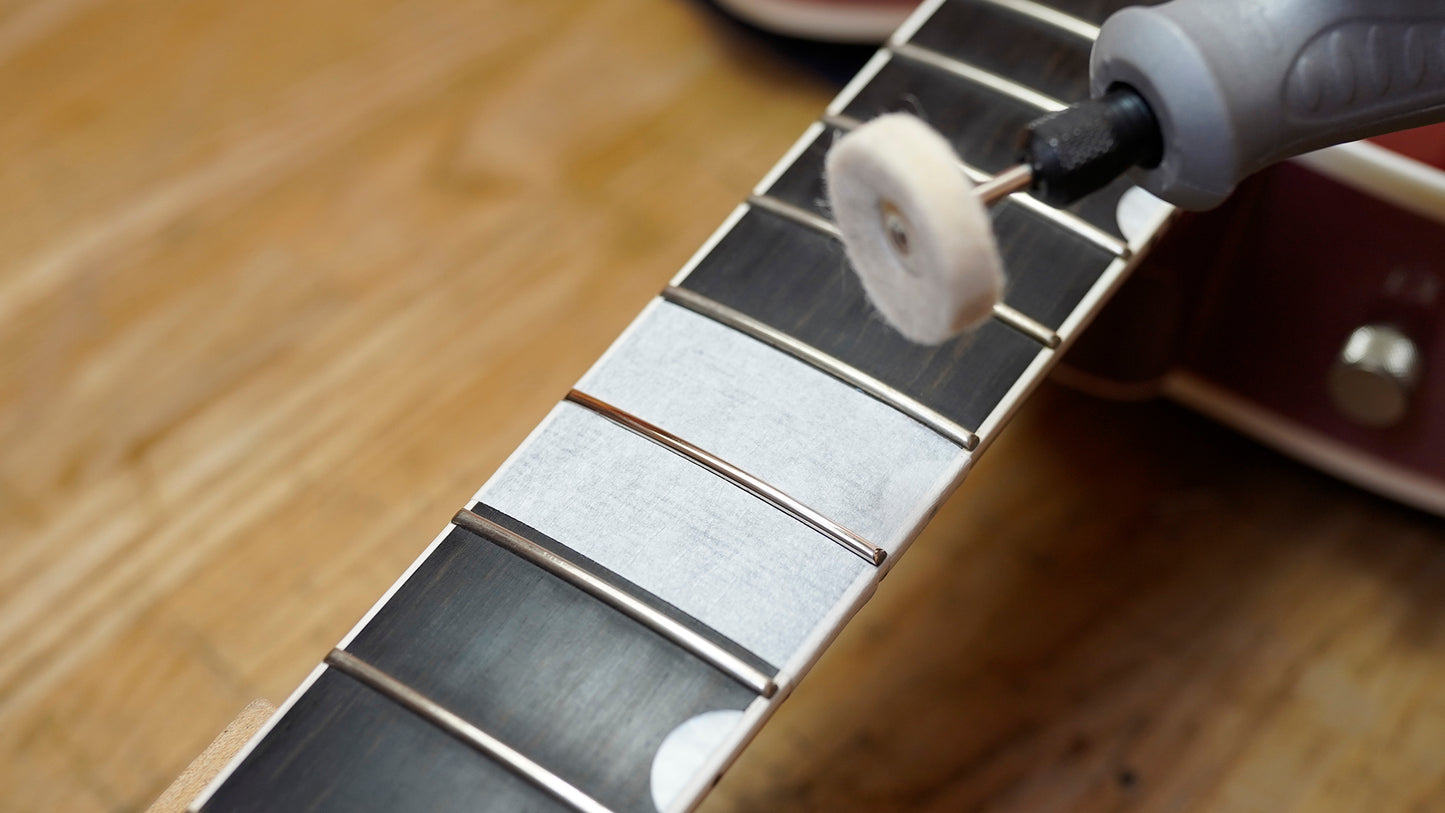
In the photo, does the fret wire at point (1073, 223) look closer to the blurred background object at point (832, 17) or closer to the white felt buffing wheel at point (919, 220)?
the white felt buffing wheel at point (919, 220)

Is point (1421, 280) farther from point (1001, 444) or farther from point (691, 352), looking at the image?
point (691, 352)

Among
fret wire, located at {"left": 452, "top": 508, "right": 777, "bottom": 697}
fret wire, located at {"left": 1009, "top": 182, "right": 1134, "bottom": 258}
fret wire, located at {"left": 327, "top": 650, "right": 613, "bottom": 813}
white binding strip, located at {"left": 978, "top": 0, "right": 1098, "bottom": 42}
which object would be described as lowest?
fret wire, located at {"left": 327, "top": 650, "right": 613, "bottom": 813}

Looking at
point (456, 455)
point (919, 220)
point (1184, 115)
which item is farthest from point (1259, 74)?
point (456, 455)

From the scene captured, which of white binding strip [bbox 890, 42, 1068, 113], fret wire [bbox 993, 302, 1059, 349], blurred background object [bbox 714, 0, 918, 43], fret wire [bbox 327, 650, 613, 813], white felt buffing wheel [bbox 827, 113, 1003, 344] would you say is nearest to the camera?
white felt buffing wheel [bbox 827, 113, 1003, 344]

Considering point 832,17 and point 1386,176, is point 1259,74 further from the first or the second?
point 832,17

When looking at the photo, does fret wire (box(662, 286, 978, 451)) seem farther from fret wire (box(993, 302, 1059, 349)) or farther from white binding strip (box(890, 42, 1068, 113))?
white binding strip (box(890, 42, 1068, 113))

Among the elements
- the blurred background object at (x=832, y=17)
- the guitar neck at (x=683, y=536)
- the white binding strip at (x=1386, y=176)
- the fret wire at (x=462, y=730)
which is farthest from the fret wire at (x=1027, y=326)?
the blurred background object at (x=832, y=17)

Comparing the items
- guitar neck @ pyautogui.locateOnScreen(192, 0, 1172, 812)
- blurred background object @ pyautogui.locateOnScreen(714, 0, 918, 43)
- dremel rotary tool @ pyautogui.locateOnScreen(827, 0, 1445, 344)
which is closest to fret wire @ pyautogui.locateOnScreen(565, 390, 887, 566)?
guitar neck @ pyautogui.locateOnScreen(192, 0, 1172, 812)

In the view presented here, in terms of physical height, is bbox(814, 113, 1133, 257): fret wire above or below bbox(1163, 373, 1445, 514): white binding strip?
below
